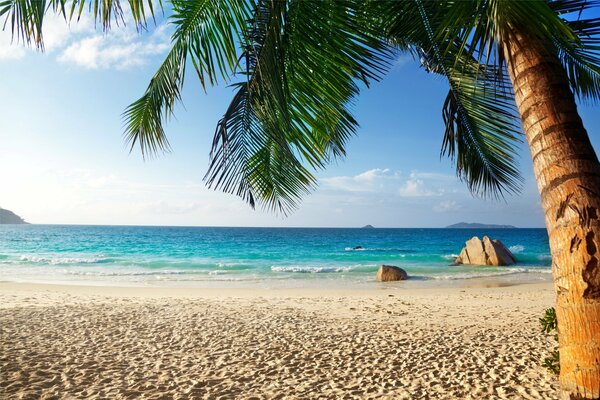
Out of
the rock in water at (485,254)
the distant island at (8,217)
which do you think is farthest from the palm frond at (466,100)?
the distant island at (8,217)

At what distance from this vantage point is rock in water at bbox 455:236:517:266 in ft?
79.1

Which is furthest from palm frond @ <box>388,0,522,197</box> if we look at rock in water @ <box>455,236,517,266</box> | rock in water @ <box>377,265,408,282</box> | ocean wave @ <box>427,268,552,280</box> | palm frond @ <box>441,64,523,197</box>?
rock in water @ <box>455,236,517,266</box>

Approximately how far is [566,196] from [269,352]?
446 cm

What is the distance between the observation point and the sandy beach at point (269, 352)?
173 inches

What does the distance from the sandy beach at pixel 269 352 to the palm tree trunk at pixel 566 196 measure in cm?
212

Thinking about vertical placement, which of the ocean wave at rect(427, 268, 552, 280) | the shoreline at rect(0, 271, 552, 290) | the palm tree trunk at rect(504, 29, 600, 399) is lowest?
the shoreline at rect(0, 271, 552, 290)

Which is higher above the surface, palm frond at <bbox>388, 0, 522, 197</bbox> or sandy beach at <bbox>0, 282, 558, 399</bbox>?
palm frond at <bbox>388, 0, 522, 197</bbox>

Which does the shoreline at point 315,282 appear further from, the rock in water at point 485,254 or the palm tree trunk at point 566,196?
the palm tree trunk at point 566,196

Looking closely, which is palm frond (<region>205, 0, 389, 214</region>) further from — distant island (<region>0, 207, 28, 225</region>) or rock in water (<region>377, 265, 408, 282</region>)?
distant island (<region>0, 207, 28, 225</region>)

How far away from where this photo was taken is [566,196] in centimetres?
238

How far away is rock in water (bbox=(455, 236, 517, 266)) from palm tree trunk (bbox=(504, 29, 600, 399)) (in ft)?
77.9

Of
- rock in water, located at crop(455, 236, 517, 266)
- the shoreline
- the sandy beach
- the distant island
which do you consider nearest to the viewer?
the sandy beach

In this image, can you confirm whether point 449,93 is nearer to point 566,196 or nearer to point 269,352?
point 566,196

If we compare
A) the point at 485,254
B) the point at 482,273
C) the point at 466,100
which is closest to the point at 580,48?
the point at 466,100
